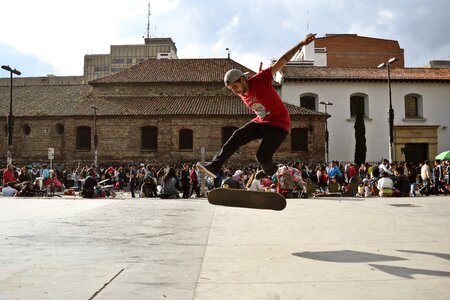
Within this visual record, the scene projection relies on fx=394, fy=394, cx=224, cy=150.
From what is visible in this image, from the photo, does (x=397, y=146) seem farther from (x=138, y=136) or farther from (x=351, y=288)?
(x=351, y=288)

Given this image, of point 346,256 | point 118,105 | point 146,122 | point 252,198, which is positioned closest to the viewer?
point 346,256

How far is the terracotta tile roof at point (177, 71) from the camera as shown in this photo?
3598 cm

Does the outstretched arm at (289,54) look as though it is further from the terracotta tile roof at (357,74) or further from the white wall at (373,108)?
the white wall at (373,108)

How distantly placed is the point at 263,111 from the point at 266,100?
0.53 feet

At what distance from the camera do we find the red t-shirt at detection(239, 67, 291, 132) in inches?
204

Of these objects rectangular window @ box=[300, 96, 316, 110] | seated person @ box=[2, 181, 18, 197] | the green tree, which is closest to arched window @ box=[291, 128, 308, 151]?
rectangular window @ box=[300, 96, 316, 110]

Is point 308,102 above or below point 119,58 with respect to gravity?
below

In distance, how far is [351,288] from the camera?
3020 millimetres

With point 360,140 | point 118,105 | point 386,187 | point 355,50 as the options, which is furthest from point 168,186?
point 355,50

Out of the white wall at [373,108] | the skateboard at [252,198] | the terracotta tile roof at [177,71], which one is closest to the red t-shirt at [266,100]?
the skateboard at [252,198]

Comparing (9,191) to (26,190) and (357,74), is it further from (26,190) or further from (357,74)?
(357,74)

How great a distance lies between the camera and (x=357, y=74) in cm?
3688

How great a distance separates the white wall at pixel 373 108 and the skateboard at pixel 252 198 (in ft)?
104

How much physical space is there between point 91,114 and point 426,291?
33.2 m
